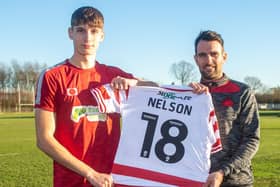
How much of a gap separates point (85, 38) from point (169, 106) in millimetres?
959

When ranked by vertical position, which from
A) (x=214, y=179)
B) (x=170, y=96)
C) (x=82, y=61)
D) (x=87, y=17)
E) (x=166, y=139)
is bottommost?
(x=214, y=179)

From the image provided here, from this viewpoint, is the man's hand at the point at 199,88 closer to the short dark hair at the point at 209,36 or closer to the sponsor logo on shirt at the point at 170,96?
the sponsor logo on shirt at the point at 170,96

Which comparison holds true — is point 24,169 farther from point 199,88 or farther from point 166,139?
point 199,88

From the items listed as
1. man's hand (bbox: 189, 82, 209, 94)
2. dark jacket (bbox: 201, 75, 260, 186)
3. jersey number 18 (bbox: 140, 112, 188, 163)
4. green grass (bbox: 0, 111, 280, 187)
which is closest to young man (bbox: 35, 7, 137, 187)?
jersey number 18 (bbox: 140, 112, 188, 163)

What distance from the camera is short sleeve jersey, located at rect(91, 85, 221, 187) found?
382 cm

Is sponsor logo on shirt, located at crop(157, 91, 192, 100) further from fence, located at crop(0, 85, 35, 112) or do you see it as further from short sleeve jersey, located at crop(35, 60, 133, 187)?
fence, located at crop(0, 85, 35, 112)

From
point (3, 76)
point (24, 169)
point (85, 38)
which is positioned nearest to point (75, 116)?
point (85, 38)

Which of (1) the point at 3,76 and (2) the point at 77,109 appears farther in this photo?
(1) the point at 3,76

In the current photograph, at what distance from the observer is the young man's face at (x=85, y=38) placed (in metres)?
3.68

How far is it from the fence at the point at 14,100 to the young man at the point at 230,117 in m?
89.6

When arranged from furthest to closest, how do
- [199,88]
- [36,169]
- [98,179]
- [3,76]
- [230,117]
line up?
[3,76] < [36,169] < [230,117] < [199,88] < [98,179]

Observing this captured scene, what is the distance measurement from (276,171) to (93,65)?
8478 millimetres

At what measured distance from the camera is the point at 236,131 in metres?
4.09

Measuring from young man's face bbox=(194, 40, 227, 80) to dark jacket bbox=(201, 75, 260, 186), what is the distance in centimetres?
17
